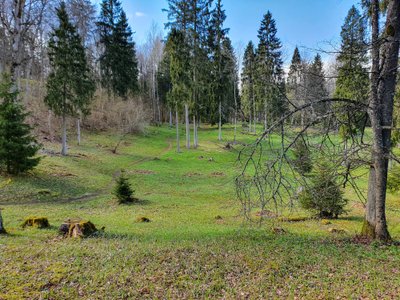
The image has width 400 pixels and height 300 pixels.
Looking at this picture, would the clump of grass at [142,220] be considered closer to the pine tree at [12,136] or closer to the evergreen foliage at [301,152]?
the evergreen foliage at [301,152]

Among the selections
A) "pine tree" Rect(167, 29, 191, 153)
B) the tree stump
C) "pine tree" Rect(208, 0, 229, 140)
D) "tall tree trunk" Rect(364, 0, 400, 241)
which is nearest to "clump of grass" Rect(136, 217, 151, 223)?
the tree stump

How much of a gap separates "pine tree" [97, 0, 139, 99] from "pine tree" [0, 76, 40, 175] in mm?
26882

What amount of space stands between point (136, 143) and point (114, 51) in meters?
15.6

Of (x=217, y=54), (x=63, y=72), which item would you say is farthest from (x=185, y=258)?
(x=217, y=54)

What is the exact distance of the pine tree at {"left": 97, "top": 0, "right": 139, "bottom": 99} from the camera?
→ 41219mm

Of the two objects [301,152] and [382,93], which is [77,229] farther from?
[382,93]

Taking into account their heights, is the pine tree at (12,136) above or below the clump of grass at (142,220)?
above

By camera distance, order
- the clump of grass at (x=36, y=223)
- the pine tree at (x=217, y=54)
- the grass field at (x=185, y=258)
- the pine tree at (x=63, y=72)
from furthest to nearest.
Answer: the pine tree at (x=217, y=54)
the pine tree at (x=63, y=72)
the clump of grass at (x=36, y=223)
the grass field at (x=185, y=258)

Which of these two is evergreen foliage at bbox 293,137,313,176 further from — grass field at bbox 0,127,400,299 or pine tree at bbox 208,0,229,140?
pine tree at bbox 208,0,229,140

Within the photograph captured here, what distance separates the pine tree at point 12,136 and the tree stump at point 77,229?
9.49m

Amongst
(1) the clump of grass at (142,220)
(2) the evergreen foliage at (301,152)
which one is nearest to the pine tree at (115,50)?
(1) the clump of grass at (142,220)

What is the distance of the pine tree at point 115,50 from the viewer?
4122 centimetres

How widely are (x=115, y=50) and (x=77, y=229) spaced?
38.2m

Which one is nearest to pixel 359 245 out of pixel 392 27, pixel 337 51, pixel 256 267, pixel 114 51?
pixel 256 267
